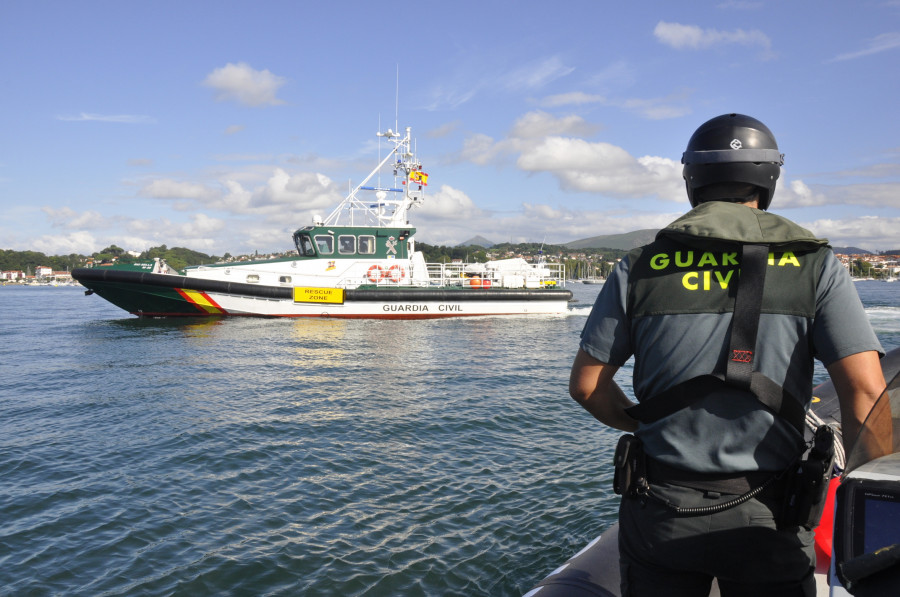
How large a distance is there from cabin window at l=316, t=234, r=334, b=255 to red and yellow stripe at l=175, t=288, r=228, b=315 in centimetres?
376

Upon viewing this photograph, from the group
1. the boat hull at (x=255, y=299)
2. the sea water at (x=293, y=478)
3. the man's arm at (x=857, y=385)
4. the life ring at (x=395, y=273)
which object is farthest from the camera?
the life ring at (x=395, y=273)

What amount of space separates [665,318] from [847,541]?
1.91ft

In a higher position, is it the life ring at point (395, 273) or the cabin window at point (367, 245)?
the cabin window at point (367, 245)

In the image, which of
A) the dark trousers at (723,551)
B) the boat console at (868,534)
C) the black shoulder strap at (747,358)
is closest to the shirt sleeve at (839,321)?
the black shoulder strap at (747,358)

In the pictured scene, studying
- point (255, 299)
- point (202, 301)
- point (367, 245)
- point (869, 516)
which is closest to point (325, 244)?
point (367, 245)

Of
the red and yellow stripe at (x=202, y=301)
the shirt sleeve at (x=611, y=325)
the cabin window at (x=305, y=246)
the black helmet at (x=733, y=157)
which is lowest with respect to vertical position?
the red and yellow stripe at (x=202, y=301)

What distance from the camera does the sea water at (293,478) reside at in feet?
12.3

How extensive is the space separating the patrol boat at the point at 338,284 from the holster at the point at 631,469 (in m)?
18.2

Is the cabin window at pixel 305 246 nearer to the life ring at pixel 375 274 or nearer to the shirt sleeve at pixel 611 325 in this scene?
the life ring at pixel 375 274

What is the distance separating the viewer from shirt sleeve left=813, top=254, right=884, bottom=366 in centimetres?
140

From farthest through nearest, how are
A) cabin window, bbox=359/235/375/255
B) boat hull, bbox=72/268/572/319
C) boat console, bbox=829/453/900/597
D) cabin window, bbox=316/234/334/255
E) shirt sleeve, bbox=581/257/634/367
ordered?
cabin window, bbox=359/235/375/255 < cabin window, bbox=316/234/334/255 < boat hull, bbox=72/268/572/319 < shirt sleeve, bbox=581/257/634/367 < boat console, bbox=829/453/900/597

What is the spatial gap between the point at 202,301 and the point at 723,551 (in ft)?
64.6

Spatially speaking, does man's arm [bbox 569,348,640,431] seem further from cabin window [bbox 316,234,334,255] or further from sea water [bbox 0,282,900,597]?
cabin window [bbox 316,234,334,255]

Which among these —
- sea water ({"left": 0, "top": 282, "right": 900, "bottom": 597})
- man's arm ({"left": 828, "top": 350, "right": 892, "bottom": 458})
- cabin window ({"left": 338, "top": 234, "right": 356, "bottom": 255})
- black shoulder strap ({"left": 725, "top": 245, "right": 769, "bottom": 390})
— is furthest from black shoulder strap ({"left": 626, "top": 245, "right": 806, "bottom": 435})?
cabin window ({"left": 338, "top": 234, "right": 356, "bottom": 255})
